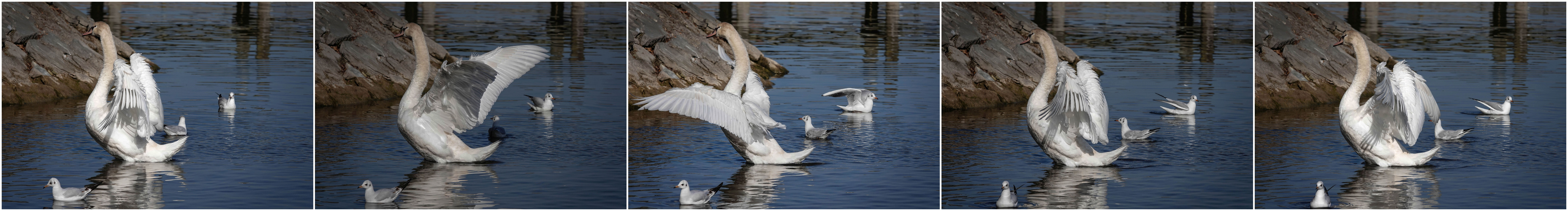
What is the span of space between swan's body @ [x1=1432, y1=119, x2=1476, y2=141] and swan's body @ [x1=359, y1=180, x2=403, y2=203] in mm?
6135

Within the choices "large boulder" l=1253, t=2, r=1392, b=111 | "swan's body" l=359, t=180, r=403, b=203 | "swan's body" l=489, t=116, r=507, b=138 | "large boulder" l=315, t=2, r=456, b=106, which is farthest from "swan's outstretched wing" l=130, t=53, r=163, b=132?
"large boulder" l=1253, t=2, r=1392, b=111

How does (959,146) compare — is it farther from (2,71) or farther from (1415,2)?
(2,71)

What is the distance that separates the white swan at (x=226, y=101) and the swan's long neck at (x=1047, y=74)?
5.05 m

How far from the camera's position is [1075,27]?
8.62m

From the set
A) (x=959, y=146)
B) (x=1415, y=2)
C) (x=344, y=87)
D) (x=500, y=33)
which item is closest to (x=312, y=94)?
(x=344, y=87)

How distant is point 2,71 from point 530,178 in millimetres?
3709

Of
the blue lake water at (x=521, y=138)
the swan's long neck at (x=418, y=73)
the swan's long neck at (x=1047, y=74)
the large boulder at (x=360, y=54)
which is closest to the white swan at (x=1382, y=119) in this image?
the swan's long neck at (x=1047, y=74)

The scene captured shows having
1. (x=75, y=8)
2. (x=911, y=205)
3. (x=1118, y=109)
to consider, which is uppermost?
(x=75, y=8)

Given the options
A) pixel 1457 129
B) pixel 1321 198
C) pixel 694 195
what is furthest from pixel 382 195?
pixel 1457 129

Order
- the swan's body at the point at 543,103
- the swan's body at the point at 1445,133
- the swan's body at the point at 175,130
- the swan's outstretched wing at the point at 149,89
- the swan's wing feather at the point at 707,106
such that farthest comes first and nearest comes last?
the swan's body at the point at 543,103 < the swan's body at the point at 175,130 < the swan's body at the point at 1445,133 < the swan's outstretched wing at the point at 149,89 < the swan's wing feather at the point at 707,106

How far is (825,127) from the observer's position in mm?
8555

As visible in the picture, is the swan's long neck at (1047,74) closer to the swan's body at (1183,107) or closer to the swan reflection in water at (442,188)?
the swan's body at (1183,107)

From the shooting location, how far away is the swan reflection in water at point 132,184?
7.60 metres

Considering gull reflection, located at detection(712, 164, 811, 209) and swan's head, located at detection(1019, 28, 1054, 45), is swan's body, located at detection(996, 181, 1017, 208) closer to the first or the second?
swan's head, located at detection(1019, 28, 1054, 45)
